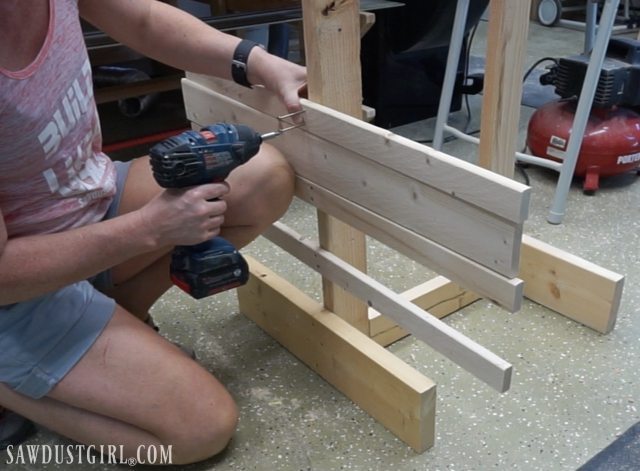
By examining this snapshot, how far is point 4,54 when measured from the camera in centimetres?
83

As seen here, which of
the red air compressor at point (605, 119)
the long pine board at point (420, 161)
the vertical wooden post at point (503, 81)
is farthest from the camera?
the red air compressor at point (605, 119)

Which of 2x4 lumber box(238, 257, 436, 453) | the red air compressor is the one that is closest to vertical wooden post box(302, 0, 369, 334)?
2x4 lumber box(238, 257, 436, 453)

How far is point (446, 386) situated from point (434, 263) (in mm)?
352

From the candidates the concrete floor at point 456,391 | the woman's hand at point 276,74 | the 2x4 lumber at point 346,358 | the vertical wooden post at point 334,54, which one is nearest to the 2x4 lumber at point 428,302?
the concrete floor at point 456,391

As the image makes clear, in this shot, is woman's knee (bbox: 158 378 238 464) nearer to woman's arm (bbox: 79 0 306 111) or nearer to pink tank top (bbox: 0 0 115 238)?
pink tank top (bbox: 0 0 115 238)

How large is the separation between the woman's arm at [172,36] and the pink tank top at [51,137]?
17 cm

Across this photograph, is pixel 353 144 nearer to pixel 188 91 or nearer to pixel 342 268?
pixel 342 268

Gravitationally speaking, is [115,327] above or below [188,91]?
below

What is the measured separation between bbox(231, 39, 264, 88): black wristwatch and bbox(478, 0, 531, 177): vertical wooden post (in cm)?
48

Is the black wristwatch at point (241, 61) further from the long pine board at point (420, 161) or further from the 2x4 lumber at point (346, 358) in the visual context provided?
the 2x4 lumber at point (346, 358)

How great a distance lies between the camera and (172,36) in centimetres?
113

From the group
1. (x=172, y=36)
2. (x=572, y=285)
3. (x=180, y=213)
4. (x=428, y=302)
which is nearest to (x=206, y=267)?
(x=180, y=213)

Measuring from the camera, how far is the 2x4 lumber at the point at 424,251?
874 millimetres

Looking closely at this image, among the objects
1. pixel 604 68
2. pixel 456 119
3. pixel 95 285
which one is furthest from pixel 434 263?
pixel 456 119
